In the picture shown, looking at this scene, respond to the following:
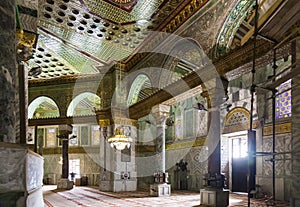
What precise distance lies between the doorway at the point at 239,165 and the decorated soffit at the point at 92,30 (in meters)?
6.29

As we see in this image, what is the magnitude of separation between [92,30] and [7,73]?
1079 centimetres

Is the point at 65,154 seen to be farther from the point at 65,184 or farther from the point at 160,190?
the point at 160,190

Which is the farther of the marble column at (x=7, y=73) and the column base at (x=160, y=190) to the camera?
the column base at (x=160, y=190)

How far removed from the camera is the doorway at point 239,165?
46.6 feet

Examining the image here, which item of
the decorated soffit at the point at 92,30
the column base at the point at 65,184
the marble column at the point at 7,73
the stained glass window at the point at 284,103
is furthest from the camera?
the column base at the point at 65,184

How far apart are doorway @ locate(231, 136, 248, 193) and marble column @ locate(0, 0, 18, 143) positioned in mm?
13208

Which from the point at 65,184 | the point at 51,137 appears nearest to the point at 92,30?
the point at 65,184

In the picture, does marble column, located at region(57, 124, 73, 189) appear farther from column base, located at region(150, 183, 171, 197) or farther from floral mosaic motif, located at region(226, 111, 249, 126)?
floral mosaic motif, located at region(226, 111, 249, 126)

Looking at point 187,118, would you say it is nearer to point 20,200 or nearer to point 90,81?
point 90,81

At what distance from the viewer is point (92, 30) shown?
40.7 ft

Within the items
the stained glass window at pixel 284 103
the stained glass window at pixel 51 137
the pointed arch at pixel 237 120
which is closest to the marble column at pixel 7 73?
the stained glass window at pixel 284 103

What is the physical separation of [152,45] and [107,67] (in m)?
3.91

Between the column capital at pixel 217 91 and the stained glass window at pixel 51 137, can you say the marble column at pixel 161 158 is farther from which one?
the stained glass window at pixel 51 137

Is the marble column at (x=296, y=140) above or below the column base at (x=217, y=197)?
above
